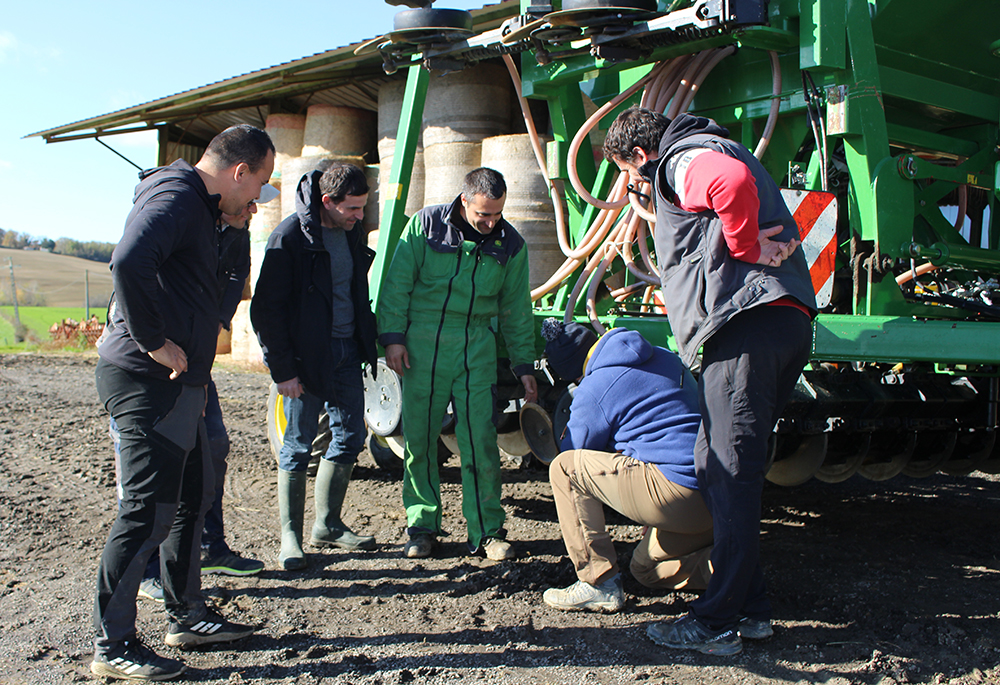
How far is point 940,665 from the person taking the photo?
266 centimetres

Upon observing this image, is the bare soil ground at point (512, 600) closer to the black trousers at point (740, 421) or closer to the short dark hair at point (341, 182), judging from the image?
the black trousers at point (740, 421)

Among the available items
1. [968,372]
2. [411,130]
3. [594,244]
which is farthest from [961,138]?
[411,130]

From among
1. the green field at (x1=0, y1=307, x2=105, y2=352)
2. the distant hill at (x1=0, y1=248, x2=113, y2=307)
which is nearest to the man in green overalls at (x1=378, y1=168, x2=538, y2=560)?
the green field at (x1=0, y1=307, x2=105, y2=352)

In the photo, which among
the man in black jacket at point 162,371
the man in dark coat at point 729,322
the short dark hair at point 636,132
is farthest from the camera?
the short dark hair at point 636,132

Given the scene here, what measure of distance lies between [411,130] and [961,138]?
2.91m

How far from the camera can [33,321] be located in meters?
21.8

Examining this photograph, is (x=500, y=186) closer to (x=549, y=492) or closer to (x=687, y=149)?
(x=687, y=149)

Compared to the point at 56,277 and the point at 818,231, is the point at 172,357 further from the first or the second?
the point at 56,277

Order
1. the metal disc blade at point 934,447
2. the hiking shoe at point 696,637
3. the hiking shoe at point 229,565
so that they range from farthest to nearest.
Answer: the metal disc blade at point 934,447 < the hiking shoe at point 229,565 < the hiking shoe at point 696,637

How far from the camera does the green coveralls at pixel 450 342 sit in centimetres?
387

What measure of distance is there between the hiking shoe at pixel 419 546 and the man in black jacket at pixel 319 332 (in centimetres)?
22

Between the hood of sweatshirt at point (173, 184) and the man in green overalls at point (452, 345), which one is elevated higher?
the hood of sweatshirt at point (173, 184)

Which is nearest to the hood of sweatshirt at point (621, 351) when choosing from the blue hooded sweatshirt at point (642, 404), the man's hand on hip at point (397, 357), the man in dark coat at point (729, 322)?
the blue hooded sweatshirt at point (642, 404)

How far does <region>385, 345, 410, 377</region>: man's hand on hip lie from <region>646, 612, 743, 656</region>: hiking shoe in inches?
66.7
